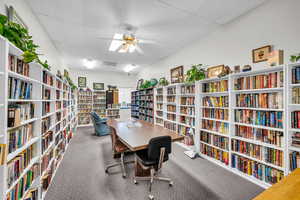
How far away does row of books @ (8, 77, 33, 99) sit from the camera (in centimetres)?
119

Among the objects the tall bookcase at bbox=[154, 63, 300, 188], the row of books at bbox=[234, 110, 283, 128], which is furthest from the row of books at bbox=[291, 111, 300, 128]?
the row of books at bbox=[234, 110, 283, 128]

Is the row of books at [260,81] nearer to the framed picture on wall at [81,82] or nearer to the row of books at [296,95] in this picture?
the row of books at [296,95]

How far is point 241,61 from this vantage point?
8.19ft

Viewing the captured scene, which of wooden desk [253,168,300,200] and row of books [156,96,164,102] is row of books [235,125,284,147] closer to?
wooden desk [253,168,300,200]

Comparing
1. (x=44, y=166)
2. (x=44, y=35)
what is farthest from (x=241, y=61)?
(x=44, y=35)

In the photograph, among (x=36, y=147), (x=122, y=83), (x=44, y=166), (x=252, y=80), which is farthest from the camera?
(x=122, y=83)

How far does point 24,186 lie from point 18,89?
3.40ft

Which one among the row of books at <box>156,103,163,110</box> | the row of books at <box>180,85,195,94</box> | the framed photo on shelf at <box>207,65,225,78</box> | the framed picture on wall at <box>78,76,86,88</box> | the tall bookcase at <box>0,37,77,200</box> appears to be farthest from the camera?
the framed picture on wall at <box>78,76,86,88</box>

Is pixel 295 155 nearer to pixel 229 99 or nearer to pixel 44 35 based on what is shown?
pixel 229 99

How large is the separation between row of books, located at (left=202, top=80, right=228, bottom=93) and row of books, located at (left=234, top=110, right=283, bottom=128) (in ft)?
1.75

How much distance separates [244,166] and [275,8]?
8.70 ft

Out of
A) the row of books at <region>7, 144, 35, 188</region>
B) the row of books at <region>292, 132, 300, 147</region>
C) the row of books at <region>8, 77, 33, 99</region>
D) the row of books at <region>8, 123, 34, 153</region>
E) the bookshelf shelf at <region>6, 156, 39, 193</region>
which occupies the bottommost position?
the bookshelf shelf at <region>6, 156, 39, 193</region>

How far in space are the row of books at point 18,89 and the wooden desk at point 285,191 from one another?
6.87 feet

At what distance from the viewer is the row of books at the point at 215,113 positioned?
262 cm
